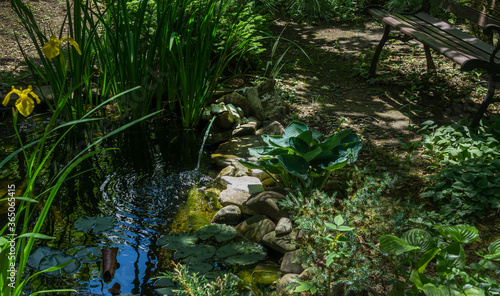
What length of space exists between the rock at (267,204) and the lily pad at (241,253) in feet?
0.89

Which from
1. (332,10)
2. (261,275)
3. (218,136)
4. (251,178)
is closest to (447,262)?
(261,275)

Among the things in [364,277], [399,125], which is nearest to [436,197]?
[364,277]

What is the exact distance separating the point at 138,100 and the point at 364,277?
8.18 feet

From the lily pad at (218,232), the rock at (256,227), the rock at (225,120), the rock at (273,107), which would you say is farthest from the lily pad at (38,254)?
the rock at (273,107)

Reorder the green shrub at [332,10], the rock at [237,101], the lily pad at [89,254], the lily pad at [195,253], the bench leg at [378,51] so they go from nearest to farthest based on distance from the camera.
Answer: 1. the lily pad at [89,254]
2. the lily pad at [195,253]
3. the rock at [237,101]
4. the bench leg at [378,51]
5. the green shrub at [332,10]

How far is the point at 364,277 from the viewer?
176cm

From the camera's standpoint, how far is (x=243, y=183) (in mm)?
3057

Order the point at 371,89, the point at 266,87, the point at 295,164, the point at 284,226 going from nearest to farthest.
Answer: the point at 284,226, the point at 295,164, the point at 266,87, the point at 371,89

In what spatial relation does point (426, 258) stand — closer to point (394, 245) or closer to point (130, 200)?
point (394, 245)

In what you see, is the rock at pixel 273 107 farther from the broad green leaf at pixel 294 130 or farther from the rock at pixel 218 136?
the broad green leaf at pixel 294 130

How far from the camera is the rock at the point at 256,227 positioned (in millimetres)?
2523

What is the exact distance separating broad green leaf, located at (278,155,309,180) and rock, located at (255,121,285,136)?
108 cm

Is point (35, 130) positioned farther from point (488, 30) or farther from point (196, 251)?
point (488, 30)

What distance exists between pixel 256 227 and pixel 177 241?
49cm
